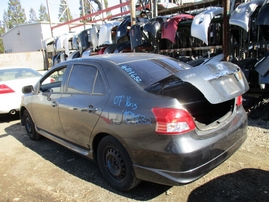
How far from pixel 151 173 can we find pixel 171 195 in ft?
1.80

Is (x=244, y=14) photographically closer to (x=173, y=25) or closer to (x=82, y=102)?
(x=173, y=25)

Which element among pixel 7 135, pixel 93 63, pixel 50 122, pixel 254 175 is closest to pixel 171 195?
pixel 254 175

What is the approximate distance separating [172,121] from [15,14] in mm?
79982

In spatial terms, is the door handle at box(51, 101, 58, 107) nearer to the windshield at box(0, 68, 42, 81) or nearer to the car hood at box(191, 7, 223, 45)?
the windshield at box(0, 68, 42, 81)

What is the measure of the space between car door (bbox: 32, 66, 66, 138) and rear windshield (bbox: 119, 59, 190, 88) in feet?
4.47

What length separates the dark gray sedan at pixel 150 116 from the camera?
233cm

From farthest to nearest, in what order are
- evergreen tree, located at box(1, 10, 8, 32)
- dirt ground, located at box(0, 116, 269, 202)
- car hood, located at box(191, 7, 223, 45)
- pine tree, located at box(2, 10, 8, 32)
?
pine tree, located at box(2, 10, 8, 32) < evergreen tree, located at box(1, 10, 8, 32) < car hood, located at box(191, 7, 223, 45) < dirt ground, located at box(0, 116, 269, 202)

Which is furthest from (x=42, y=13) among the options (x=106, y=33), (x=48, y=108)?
(x=48, y=108)

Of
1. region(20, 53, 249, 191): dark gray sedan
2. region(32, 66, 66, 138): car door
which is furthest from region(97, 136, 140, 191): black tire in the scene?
region(32, 66, 66, 138): car door

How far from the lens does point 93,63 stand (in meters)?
3.23

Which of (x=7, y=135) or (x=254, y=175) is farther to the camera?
(x=7, y=135)

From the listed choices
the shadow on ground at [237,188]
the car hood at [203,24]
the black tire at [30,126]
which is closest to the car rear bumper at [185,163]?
the shadow on ground at [237,188]

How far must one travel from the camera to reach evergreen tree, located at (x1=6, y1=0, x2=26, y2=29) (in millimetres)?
68562

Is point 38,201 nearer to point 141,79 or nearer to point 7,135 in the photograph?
point 141,79
